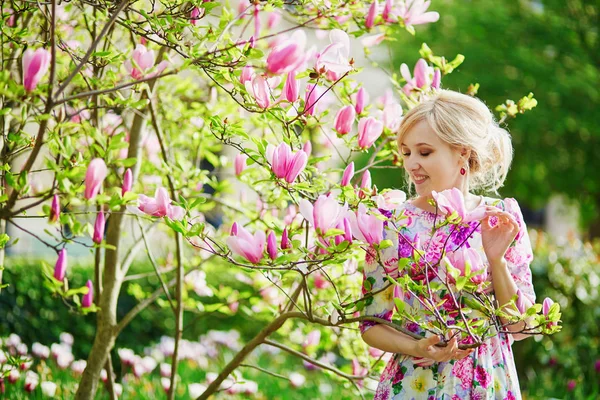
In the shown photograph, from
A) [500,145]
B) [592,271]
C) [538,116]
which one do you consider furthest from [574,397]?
[538,116]

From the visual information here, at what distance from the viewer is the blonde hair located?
7.29 ft

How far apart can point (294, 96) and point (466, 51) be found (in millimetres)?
11564

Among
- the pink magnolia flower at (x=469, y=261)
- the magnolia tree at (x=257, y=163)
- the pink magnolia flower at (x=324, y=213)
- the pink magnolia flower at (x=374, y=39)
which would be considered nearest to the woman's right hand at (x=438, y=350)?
the magnolia tree at (x=257, y=163)

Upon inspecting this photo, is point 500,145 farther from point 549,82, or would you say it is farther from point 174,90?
point 549,82

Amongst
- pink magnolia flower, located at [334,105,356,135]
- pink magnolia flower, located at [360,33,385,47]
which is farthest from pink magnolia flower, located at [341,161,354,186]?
pink magnolia flower, located at [360,33,385,47]

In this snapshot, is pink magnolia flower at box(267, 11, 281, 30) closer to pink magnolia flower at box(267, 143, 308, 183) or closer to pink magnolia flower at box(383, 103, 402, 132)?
pink magnolia flower at box(383, 103, 402, 132)

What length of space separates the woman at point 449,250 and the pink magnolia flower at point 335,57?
1.03 feet

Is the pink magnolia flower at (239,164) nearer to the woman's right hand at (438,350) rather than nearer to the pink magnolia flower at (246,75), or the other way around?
the pink magnolia flower at (246,75)

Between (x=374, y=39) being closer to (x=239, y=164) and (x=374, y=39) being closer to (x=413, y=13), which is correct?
(x=413, y=13)

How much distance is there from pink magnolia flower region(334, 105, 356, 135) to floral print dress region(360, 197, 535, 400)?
0.32 metres

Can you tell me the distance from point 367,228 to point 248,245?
0.30 m

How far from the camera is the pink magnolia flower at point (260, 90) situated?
2.01m

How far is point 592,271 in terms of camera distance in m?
5.84

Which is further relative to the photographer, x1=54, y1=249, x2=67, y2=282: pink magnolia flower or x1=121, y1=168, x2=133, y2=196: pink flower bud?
x1=54, y1=249, x2=67, y2=282: pink magnolia flower
